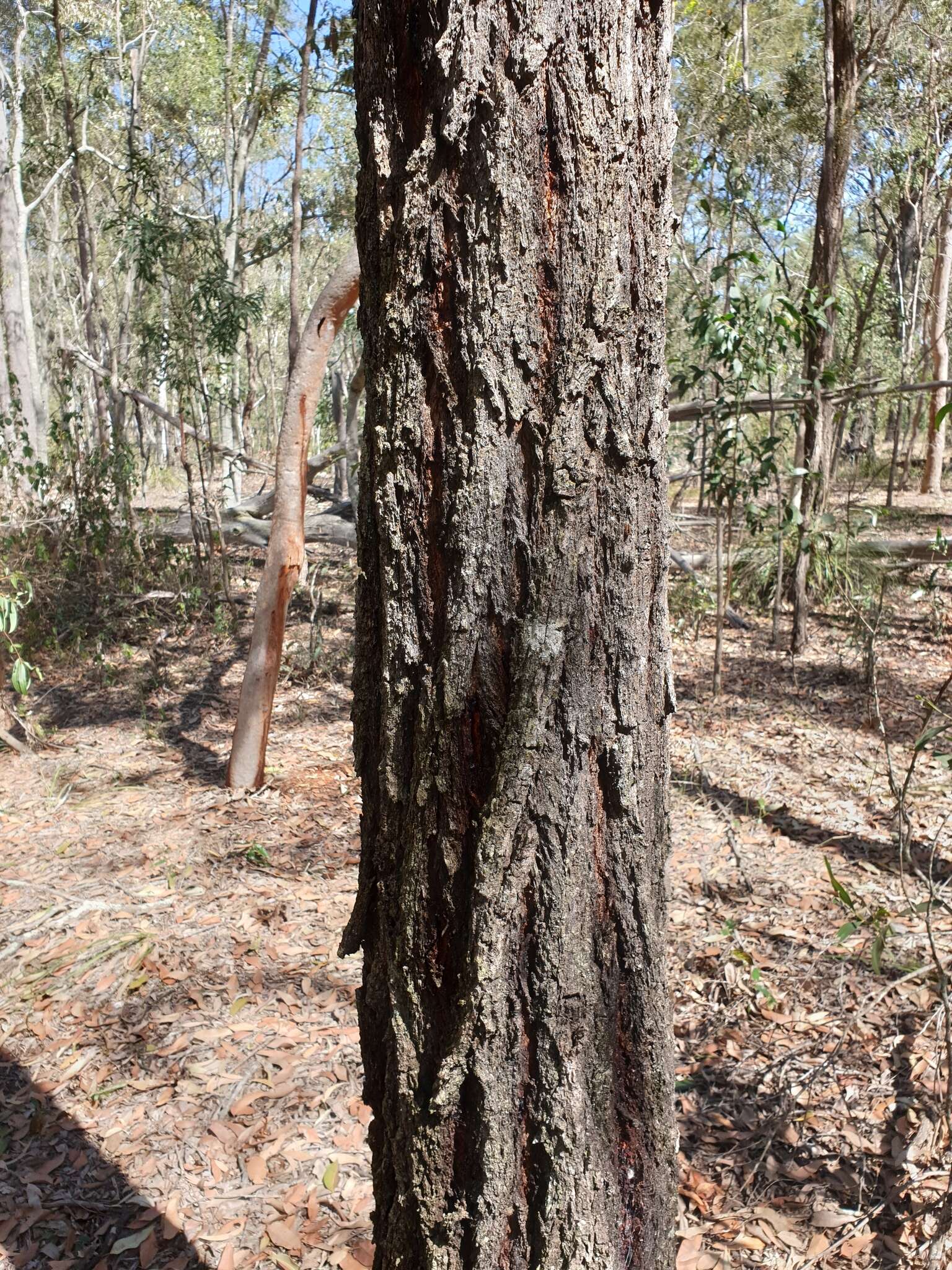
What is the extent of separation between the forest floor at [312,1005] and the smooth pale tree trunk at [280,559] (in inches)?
12.1

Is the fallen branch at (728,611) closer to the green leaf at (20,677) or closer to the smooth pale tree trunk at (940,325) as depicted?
the green leaf at (20,677)

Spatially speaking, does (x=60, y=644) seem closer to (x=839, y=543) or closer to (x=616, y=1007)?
(x=839, y=543)

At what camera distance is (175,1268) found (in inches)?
91.4

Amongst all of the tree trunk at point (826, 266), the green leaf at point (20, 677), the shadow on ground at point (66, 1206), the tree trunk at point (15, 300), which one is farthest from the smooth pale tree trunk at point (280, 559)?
the tree trunk at point (15, 300)

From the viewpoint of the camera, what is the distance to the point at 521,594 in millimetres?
1198

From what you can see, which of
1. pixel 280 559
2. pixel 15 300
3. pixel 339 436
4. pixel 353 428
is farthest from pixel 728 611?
pixel 15 300

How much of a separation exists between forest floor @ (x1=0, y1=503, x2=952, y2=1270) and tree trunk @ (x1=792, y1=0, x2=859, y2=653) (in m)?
1.51

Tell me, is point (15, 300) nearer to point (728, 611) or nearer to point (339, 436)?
point (339, 436)

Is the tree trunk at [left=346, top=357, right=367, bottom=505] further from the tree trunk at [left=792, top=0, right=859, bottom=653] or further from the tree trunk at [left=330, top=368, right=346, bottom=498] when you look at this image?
the tree trunk at [left=792, top=0, right=859, bottom=653]

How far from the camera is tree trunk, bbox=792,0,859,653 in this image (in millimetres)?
6199

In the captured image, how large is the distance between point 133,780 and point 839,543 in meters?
5.13

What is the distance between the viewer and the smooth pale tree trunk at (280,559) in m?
4.48

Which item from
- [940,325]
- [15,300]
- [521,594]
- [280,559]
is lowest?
[280,559]

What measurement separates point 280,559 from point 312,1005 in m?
2.18
